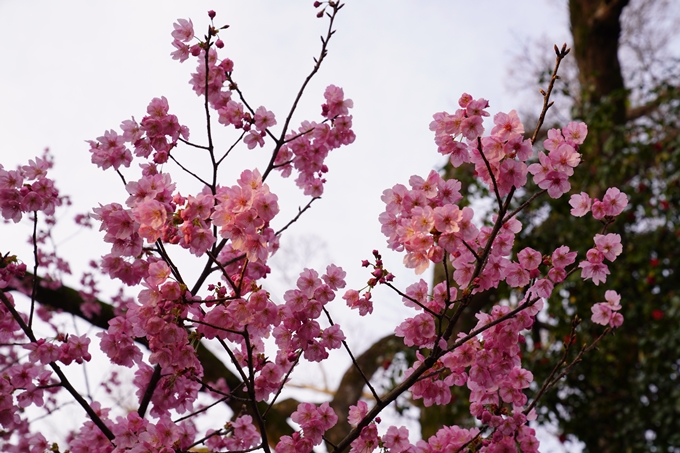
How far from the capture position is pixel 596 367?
4.56 m

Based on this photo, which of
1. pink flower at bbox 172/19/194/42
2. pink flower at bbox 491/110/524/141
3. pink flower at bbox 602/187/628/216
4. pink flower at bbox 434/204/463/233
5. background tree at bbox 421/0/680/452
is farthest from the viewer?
background tree at bbox 421/0/680/452

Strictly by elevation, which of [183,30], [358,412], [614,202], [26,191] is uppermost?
[183,30]

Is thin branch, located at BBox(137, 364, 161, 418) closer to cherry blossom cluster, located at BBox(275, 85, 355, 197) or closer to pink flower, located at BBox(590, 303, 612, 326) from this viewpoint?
cherry blossom cluster, located at BBox(275, 85, 355, 197)

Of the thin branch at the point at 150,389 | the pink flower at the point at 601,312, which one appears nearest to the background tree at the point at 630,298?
the pink flower at the point at 601,312

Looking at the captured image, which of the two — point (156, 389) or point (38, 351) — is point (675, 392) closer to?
point (156, 389)

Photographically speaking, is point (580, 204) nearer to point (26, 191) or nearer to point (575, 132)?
point (575, 132)

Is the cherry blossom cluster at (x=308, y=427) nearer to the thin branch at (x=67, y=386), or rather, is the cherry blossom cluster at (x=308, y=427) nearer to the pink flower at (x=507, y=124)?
the thin branch at (x=67, y=386)

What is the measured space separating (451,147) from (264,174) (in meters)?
0.80

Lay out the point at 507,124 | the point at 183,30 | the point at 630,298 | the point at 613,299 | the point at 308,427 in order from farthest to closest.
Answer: the point at 630,298, the point at 183,30, the point at 613,299, the point at 308,427, the point at 507,124

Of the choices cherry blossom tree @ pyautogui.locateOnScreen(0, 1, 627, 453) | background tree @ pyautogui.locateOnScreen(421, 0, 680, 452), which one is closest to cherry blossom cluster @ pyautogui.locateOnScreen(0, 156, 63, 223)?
cherry blossom tree @ pyautogui.locateOnScreen(0, 1, 627, 453)

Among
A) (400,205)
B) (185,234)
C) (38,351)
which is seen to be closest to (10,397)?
(38,351)

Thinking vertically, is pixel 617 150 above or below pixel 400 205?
above

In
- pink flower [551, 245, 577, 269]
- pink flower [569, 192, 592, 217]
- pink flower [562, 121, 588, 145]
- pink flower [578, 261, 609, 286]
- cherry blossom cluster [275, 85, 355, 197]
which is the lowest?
pink flower [578, 261, 609, 286]

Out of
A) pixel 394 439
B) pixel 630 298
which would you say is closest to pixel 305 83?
pixel 394 439
